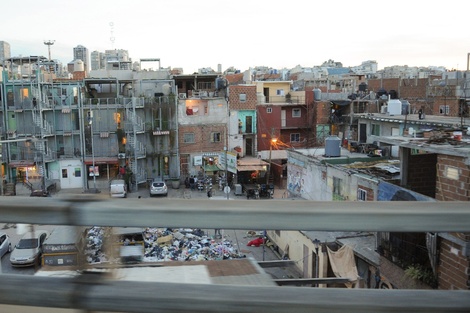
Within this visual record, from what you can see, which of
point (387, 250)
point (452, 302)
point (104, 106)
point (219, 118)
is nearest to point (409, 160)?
point (387, 250)

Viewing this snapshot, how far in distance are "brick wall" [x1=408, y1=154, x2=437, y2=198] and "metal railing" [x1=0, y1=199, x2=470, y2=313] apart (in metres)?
10.9

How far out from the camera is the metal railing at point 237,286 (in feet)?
4.38

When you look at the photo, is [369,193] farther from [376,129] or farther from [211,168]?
[211,168]

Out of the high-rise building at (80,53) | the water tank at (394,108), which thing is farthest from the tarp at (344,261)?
the high-rise building at (80,53)

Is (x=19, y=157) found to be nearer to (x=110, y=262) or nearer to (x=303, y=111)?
(x=303, y=111)

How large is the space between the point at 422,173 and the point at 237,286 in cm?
1147

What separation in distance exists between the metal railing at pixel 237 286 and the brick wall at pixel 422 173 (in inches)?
430

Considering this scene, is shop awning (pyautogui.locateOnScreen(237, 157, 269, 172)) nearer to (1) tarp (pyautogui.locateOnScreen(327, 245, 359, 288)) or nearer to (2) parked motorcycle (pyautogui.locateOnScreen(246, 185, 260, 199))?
(2) parked motorcycle (pyautogui.locateOnScreen(246, 185, 260, 199))

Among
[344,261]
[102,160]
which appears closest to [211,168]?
[102,160]

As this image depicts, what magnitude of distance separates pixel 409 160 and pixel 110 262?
36.5 ft

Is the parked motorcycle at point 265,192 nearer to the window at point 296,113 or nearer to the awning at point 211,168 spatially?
the awning at point 211,168

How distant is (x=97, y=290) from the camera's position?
138 cm

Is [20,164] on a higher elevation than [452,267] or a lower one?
lower

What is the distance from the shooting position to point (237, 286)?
1354mm
